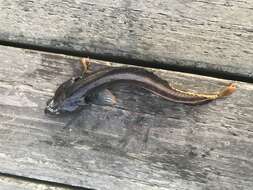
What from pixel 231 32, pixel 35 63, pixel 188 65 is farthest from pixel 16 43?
pixel 231 32

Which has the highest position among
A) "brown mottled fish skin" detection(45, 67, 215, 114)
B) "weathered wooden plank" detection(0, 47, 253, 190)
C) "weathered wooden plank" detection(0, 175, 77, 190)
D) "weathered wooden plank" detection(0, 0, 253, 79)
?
"weathered wooden plank" detection(0, 0, 253, 79)

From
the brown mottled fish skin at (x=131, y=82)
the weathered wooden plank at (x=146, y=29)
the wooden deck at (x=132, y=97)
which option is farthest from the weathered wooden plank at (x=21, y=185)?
the weathered wooden plank at (x=146, y=29)

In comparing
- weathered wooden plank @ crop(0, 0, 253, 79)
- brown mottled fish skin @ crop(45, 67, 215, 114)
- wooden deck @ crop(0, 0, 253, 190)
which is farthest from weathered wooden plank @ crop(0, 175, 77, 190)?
weathered wooden plank @ crop(0, 0, 253, 79)

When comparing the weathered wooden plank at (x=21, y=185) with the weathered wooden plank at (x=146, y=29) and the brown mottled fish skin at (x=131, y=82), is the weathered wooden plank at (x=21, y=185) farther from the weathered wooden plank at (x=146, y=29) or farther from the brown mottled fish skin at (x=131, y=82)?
the weathered wooden plank at (x=146, y=29)

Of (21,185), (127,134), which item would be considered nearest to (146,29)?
(127,134)

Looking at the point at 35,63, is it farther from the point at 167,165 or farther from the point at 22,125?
the point at 167,165

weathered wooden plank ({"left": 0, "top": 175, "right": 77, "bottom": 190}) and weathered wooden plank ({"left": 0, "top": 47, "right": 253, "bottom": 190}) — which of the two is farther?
weathered wooden plank ({"left": 0, "top": 175, "right": 77, "bottom": 190})

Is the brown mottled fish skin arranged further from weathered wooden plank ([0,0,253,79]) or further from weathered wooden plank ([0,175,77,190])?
weathered wooden plank ([0,175,77,190])

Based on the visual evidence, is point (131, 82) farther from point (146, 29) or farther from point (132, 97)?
point (146, 29)

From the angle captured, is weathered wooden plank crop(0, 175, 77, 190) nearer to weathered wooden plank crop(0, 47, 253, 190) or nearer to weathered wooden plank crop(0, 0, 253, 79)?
weathered wooden plank crop(0, 47, 253, 190)

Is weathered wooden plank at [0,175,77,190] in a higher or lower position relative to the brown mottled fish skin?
lower
